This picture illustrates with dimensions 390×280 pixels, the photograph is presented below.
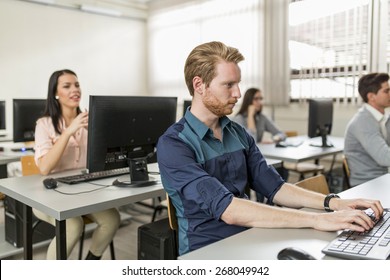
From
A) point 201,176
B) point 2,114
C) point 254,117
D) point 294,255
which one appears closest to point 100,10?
point 2,114

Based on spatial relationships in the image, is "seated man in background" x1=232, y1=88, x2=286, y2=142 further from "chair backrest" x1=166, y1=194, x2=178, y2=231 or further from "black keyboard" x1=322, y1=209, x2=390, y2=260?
"black keyboard" x1=322, y1=209, x2=390, y2=260

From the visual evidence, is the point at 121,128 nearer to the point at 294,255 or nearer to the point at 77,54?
the point at 294,255

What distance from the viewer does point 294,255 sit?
2.87 feet

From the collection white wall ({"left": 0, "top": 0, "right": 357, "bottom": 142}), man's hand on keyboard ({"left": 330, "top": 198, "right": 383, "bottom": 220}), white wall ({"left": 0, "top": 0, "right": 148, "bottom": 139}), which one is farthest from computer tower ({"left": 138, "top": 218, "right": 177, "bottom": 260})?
white wall ({"left": 0, "top": 0, "right": 148, "bottom": 139})

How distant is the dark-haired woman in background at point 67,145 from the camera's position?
6.48 ft

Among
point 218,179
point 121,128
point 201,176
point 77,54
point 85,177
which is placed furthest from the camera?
point 77,54

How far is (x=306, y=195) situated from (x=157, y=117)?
857mm

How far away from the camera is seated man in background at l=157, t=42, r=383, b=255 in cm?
115

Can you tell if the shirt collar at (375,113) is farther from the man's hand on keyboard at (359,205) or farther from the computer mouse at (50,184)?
the computer mouse at (50,184)

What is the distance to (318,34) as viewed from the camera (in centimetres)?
451

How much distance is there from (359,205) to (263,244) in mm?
391

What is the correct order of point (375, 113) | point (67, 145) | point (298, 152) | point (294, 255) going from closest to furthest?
point (294, 255) < point (67, 145) < point (375, 113) < point (298, 152)

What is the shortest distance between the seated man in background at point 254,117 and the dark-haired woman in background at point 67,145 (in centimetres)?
198
